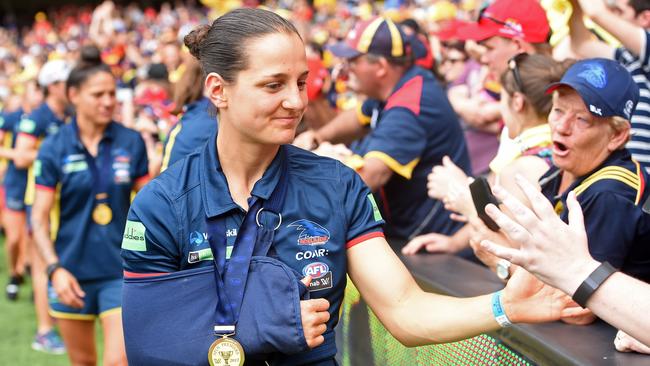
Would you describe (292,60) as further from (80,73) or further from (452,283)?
(80,73)

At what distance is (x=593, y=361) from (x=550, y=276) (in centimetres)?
61

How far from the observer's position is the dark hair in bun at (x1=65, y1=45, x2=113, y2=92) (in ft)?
17.1

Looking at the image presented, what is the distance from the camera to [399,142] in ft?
14.9

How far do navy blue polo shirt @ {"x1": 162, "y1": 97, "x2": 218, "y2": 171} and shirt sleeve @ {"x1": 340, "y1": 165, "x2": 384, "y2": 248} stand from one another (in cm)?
175

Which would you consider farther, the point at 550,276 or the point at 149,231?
the point at 149,231

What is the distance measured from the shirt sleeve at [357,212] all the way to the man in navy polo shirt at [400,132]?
75.1 inches

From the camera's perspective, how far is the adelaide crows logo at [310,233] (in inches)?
94.5

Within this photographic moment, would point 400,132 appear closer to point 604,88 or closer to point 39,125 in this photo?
point 604,88

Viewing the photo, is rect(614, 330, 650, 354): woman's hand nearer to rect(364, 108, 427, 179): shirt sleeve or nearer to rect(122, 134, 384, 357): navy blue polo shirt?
rect(122, 134, 384, 357): navy blue polo shirt

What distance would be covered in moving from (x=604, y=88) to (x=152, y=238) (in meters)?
1.67

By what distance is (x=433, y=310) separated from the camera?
8.00 feet

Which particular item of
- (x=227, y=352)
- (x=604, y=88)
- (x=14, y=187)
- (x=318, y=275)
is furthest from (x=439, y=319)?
(x=14, y=187)

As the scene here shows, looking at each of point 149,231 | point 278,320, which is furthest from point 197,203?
point 278,320

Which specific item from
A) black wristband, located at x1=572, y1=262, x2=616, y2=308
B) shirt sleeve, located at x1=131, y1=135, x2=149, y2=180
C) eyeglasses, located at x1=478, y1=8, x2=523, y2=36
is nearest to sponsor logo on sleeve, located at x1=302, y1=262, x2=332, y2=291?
black wristband, located at x1=572, y1=262, x2=616, y2=308
